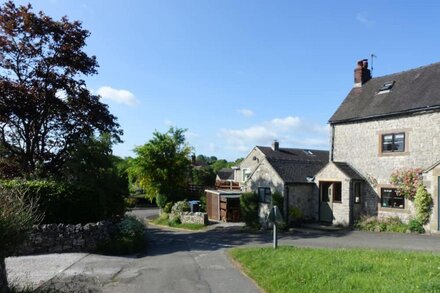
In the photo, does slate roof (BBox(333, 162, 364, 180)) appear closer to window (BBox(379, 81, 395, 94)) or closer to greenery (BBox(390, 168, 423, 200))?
greenery (BBox(390, 168, 423, 200))

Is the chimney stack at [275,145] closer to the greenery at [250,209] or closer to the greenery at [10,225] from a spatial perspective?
the greenery at [250,209]

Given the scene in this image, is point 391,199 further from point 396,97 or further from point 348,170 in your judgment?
point 396,97

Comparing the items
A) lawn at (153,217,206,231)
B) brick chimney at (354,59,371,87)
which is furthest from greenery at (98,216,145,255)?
brick chimney at (354,59,371,87)

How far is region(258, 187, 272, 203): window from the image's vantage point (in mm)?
26166

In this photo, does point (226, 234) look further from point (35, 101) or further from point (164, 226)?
point (35, 101)

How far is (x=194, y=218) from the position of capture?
30297 mm

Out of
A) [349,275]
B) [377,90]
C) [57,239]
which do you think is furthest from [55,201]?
[377,90]

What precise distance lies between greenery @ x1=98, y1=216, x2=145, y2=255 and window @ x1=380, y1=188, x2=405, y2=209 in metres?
13.6

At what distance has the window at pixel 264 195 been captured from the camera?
26166 mm

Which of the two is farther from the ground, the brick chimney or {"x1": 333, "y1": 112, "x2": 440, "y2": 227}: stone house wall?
the brick chimney

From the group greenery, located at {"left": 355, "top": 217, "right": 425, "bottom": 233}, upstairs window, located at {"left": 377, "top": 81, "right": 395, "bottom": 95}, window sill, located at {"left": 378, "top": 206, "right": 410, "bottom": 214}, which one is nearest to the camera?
greenery, located at {"left": 355, "top": 217, "right": 425, "bottom": 233}

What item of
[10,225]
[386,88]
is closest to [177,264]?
[10,225]

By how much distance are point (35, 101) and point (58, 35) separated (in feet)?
13.1

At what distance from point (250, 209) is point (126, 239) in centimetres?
1133
